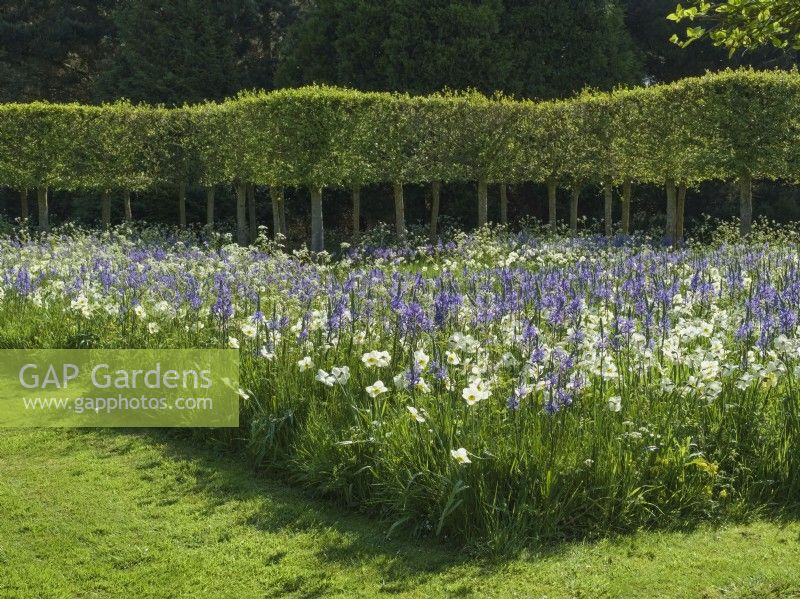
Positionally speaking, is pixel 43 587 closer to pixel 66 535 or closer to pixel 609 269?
pixel 66 535

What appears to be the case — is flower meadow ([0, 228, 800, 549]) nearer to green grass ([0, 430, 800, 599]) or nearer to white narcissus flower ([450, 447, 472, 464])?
white narcissus flower ([450, 447, 472, 464])

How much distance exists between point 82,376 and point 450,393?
3.92 m

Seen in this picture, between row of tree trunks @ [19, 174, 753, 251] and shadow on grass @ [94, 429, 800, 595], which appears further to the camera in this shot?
row of tree trunks @ [19, 174, 753, 251]

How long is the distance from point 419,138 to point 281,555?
14757mm

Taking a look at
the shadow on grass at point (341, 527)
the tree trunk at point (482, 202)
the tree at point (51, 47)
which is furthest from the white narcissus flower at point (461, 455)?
the tree at point (51, 47)

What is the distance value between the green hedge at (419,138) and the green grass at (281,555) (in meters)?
12.7

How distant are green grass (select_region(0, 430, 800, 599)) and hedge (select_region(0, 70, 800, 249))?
12.7 m

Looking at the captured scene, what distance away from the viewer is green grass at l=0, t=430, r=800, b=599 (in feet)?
13.0

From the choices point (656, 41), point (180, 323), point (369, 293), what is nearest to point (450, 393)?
point (369, 293)

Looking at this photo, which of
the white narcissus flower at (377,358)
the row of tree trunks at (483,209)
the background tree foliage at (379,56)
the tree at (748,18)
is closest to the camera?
the tree at (748,18)

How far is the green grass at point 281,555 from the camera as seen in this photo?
397cm

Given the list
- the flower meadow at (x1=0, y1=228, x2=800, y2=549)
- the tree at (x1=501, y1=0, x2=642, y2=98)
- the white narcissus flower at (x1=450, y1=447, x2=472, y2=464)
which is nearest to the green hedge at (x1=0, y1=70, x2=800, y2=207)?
the tree at (x1=501, y1=0, x2=642, y2=98)

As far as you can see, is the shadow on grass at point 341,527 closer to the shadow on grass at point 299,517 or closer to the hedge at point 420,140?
the shadow on grass at point 299,517

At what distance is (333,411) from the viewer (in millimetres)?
5344
